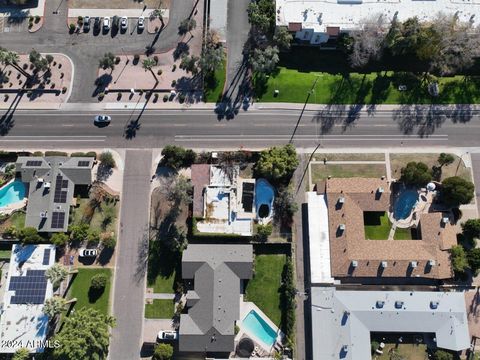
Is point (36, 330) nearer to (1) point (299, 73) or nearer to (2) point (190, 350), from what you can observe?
(2) point (190, 350)

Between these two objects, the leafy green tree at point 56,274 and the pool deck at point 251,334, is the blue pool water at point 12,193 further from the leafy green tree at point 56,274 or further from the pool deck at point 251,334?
the pool deck at point 251,334

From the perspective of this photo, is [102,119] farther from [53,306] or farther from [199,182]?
[53,306]

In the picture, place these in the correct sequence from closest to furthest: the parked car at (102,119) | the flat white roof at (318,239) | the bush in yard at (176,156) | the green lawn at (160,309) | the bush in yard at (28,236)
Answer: the bush in yard at (28,236) < the green lawn at (160,309) < the flat white roof at (318,239) < the bush in yard at (176,156) < the parked car at (102,119)

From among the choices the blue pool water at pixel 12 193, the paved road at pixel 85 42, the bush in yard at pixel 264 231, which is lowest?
the bush in yard at pixel 264 231

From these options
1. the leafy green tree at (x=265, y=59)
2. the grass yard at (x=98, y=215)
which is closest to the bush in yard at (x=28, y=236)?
the grass yard at (x=98, y=215)

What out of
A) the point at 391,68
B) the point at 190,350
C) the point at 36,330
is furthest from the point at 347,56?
the point at 36,330
